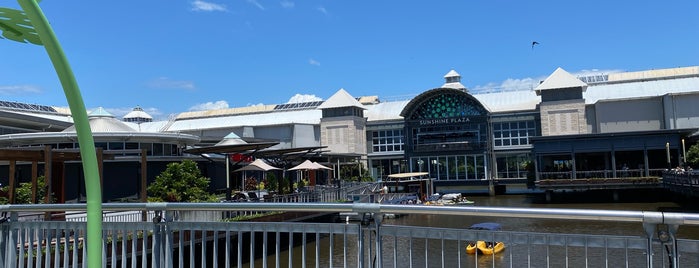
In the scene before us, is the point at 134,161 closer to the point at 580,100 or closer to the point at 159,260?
the point at 159,260

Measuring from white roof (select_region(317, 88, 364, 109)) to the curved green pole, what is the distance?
195 feet

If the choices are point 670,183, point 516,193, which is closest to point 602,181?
point 670,183

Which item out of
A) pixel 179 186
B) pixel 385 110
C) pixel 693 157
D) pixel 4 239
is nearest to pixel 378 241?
pixel 4 239

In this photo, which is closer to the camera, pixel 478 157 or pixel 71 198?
pixel 71 198

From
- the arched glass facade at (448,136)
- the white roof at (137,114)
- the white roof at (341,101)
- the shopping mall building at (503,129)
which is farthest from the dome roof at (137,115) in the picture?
the arched glass facade at (448,136)

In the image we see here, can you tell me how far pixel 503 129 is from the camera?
58188 mm

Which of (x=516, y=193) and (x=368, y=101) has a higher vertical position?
(x=368, y=101)

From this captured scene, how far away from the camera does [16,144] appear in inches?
1192

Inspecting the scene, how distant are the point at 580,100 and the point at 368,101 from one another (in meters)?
31.2

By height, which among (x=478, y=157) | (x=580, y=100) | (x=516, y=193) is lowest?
(x=516, y=193)

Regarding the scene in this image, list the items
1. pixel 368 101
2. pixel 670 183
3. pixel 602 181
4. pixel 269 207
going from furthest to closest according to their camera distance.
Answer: pixel 368 101 < pixel 602 181 < pixel 670 183 < pixel 269 207

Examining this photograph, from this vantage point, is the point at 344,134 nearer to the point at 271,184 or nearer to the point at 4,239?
the point at 271,184

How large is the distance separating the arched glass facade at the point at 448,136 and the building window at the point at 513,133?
1.88 meters

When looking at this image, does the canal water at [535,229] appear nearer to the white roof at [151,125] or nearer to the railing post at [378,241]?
the railing post at [378,241]
